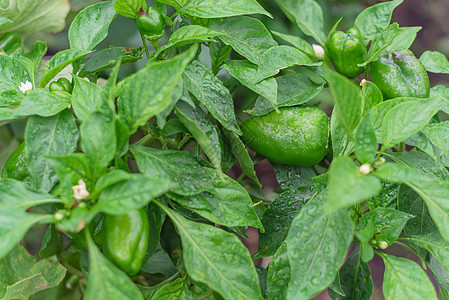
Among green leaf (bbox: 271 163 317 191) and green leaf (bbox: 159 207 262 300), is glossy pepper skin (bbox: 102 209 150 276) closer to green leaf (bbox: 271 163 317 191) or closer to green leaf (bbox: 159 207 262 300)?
green leaf (bbox: 159 207 262 300)

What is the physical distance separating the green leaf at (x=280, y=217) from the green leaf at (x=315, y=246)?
0.13 metres

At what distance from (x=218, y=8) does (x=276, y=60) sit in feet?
0.39

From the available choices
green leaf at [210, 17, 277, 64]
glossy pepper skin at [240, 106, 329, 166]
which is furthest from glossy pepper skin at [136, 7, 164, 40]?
glossy pepper skin at [240, 106, 329, 166]

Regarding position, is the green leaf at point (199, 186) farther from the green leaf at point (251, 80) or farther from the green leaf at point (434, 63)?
the green leaf at point (434, 63)

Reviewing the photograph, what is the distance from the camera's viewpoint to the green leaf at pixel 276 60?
0.59 metres

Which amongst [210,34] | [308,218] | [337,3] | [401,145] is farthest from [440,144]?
[337,3]

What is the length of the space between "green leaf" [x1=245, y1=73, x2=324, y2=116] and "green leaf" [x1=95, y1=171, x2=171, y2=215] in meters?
0.26

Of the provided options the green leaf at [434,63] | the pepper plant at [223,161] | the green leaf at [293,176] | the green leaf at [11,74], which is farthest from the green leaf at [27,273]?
the green leaf at [434,63]

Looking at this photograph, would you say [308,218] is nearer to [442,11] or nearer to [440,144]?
[440,144]

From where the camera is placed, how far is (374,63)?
→ 670 mm

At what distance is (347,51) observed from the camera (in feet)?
2.09

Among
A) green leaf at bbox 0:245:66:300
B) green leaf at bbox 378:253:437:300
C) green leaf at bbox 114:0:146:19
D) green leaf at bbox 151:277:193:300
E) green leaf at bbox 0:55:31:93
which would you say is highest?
green leaf at bbox 114:0:146:19

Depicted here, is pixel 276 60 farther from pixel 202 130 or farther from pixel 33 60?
pixel 33 60

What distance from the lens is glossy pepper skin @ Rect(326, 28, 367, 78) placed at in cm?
63
